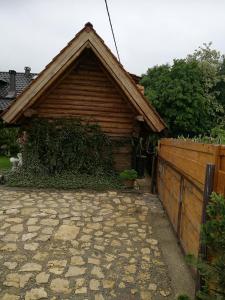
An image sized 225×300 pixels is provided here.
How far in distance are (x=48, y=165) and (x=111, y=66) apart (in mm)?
3620

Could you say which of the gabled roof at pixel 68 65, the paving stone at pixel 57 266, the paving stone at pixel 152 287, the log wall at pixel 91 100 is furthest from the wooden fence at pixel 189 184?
the log wall at pixel 91 100

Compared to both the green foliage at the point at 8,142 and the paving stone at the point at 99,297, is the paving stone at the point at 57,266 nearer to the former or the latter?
the paving stone at the point at 99,297

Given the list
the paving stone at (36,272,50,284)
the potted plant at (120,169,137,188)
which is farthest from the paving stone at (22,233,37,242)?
the potted plant at (120,169,137,188)

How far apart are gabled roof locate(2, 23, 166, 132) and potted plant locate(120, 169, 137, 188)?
193cm

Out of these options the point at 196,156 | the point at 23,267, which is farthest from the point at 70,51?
the point at 23,267

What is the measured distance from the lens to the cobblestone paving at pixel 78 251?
3668mm

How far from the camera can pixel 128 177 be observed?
8.64 m

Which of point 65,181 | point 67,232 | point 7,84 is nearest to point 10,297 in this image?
point 67,232

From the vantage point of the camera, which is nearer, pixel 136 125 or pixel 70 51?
pixel 70 51

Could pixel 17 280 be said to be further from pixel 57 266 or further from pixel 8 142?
pixel 8 142

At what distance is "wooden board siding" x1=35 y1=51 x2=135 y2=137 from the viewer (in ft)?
31.7

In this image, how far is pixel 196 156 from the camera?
14.1ft

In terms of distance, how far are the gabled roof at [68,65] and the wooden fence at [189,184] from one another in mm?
2897

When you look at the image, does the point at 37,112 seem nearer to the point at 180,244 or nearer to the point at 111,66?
the point at 111,66
